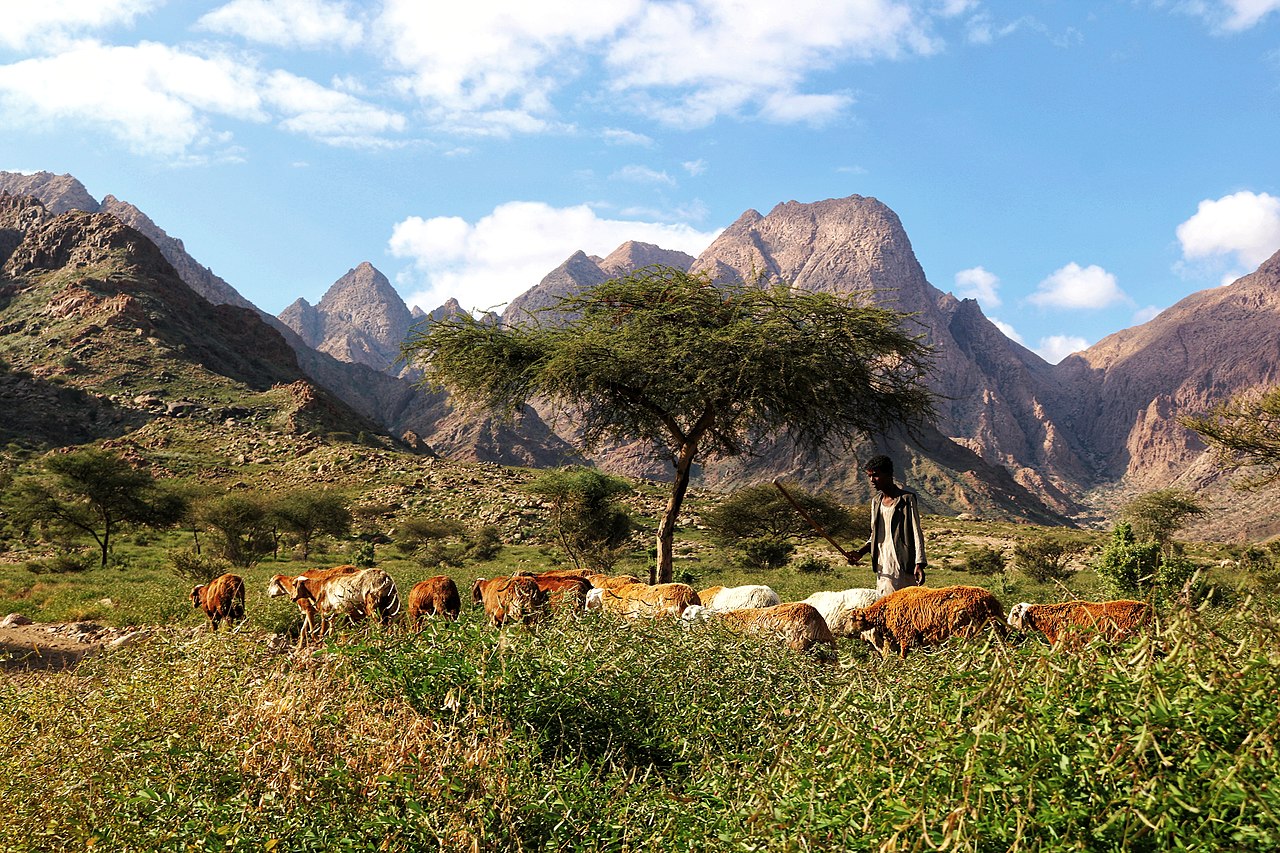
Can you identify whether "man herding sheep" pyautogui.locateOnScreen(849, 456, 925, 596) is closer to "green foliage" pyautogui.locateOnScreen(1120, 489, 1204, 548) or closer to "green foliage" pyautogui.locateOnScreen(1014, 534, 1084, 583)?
"green foliage" pyautogui.locateOnScreen(1014, 534, 1084, 583)

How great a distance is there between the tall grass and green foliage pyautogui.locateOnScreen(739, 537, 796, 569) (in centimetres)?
2470

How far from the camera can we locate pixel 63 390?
62.2 metres

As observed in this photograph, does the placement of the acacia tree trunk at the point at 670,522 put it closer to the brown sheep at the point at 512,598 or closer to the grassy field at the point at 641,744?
the brown sheep at the point at 512,598

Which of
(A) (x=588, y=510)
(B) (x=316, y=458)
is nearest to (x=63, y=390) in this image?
(B) (x=316, y=458)

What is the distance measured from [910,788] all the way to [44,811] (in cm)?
312

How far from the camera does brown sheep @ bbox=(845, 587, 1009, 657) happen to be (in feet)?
24.3

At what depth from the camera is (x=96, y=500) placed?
2833 cm

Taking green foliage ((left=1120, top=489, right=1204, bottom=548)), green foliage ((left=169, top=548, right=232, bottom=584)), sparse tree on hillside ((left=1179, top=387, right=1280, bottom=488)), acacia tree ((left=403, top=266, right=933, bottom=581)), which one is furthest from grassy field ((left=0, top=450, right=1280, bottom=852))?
green foliage ((left=1120, top=489, right=1204, bottom=548))

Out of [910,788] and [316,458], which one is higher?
[316,458]

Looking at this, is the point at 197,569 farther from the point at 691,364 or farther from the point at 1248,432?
the point at 1248,432

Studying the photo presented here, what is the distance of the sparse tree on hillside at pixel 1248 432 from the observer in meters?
17.6

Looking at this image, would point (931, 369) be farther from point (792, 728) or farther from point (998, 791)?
point (998, 791)

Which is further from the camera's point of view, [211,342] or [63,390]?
[211,342]

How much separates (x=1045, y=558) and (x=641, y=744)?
27.4 meters
